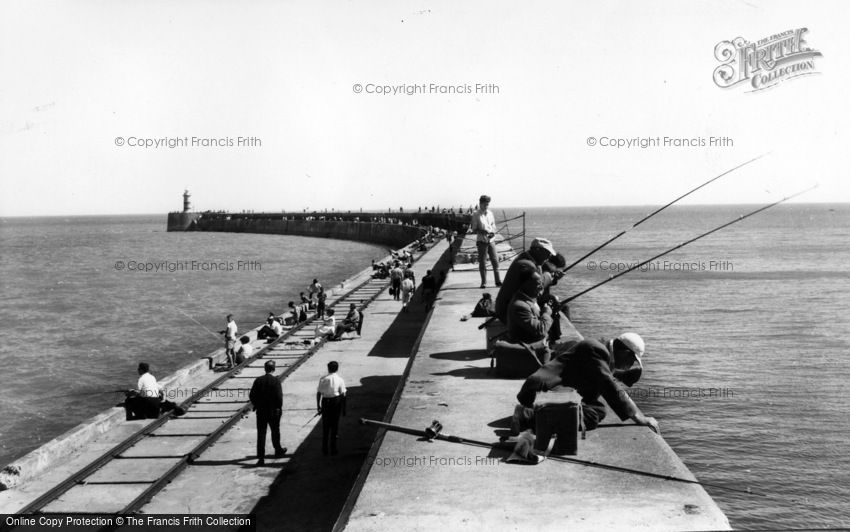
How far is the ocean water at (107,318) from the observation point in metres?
20.8

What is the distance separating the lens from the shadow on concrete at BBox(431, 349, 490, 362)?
10.5m

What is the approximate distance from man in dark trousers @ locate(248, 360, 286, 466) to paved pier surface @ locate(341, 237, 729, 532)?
8.43 ft

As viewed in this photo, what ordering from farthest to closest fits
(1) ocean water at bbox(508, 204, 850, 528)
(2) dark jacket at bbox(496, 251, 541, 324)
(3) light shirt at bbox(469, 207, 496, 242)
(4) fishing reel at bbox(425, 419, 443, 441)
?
(3) light shirt at bbox(469, 207, 496, 242) < (1) ocean water at bbox(508, 204, 850, 528) < (2) dark jacket at bbox(496, 251, 541, 324) < (4) fishing reel at bbox(425, 419, 443, 441)

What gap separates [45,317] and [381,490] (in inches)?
1548

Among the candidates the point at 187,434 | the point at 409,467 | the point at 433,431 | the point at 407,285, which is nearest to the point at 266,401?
the point at 187,434

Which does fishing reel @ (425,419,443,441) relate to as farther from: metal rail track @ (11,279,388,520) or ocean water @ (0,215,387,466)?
ocean water @ (0,215,387,466)

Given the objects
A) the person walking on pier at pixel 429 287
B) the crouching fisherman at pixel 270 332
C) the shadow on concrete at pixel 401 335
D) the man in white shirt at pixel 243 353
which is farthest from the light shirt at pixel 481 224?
the crouching fisherman at pixel 270 332

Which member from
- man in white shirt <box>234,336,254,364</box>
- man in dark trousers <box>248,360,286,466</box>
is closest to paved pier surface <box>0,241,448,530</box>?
man in dark trousers <box>248,360,286,466</box>

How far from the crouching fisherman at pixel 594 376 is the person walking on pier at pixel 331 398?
13.0ft

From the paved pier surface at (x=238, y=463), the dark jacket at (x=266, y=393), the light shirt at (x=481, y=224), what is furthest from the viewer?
the light shirt at (x=481, y=224)

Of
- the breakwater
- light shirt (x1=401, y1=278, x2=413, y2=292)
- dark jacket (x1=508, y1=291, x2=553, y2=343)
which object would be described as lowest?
light shirt (x1=401, y1=278, x2=413, y2=292)

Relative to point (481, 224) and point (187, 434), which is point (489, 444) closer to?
point (187, 434)

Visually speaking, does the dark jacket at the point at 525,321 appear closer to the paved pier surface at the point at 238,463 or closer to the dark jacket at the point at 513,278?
the dark jacket at the point at 513,278

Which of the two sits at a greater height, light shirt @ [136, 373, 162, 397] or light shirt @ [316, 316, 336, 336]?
light shirt @ [316, 316, 336, 336]
